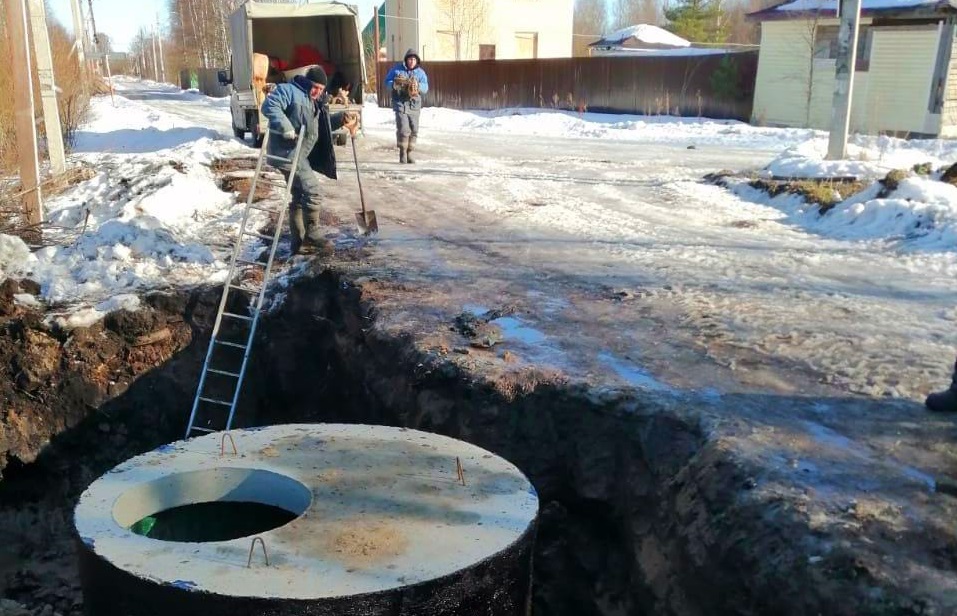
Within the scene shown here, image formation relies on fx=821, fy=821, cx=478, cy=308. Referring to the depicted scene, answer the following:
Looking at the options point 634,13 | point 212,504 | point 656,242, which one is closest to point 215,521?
point 212,504

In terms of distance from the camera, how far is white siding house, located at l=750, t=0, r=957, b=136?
1680cm

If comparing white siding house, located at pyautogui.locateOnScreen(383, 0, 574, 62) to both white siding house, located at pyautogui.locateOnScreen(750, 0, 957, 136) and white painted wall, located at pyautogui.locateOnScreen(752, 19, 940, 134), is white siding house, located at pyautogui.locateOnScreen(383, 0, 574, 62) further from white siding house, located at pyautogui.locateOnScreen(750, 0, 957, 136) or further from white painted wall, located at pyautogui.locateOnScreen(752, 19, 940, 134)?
white painted wall, located at pyautogui.locateOnScreen(752, 19, 940, 134)

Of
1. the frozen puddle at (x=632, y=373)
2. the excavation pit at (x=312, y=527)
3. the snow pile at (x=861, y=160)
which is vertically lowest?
Result: the excavation pit at (x=312, y=527)

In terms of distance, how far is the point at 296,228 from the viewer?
23.5 ft

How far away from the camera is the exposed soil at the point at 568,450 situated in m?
2.87

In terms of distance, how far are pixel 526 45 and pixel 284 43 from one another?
20921 millimetres

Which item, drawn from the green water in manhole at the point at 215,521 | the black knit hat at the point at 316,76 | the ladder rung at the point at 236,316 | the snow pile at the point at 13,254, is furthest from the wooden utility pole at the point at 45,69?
the green water in manhole at the point at 215,521

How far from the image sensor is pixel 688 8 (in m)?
39.1

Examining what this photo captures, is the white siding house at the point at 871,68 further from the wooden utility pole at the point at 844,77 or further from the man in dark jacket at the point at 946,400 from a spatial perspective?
the man in dark jacket at the point at 946,400

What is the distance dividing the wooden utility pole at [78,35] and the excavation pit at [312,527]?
A: 639 inches

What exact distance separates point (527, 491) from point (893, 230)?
5.43 meters

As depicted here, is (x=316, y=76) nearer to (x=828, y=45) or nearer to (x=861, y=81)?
(x=861, y=81)

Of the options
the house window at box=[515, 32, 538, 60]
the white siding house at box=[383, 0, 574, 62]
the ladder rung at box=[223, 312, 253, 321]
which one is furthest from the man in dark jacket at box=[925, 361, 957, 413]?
the house window at box=[515, 32, 538, 60]

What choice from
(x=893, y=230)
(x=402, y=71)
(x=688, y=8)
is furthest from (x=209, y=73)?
(x=893, y=230)
